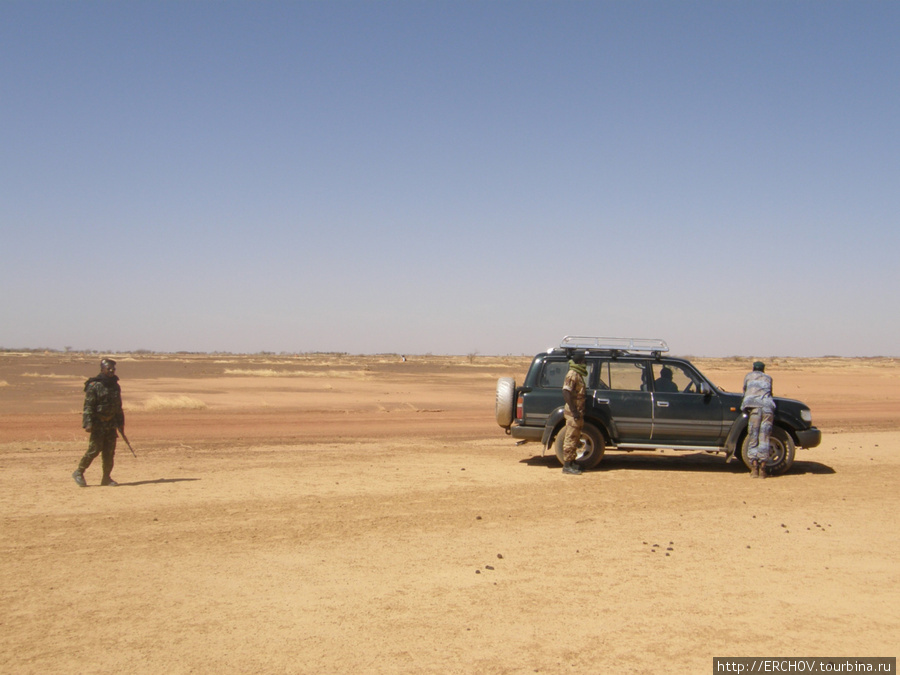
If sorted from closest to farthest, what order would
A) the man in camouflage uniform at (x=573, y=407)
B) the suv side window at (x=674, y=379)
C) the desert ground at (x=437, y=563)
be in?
the desert ground at (x=437, y=563), the man in camouflage uniform at (x=573, y=407), the suv side window at (x=674, y=379)

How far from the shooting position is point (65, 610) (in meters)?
5.91

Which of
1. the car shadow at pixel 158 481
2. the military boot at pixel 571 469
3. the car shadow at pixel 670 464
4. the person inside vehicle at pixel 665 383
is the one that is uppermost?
the person inside vehicle at pixel 665 383

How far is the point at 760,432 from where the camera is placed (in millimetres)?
12047

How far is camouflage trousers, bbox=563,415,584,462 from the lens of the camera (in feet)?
40.2

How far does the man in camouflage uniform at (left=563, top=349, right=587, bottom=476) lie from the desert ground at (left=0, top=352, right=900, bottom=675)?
372 millimetres

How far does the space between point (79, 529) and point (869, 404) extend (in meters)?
30.7

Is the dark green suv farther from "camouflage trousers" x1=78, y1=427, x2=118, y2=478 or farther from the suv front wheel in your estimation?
"camouflage trousers" x1=78, y1=427, x2=118, y2=478

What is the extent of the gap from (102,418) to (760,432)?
1001 centimetres

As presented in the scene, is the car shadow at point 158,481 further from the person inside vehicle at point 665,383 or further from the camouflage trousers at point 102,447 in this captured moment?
the person inside vehicle at point 665,383

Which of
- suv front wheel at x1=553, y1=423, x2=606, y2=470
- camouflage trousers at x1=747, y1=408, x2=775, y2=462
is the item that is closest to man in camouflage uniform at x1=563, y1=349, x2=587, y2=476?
suv front wheel at x1=553, y1=423, x2=606, y2=470

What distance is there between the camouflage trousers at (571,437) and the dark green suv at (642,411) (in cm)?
26

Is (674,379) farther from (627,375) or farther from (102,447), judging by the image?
(102,447)

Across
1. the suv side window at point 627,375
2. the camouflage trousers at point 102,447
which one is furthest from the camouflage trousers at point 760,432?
the camouflage trousers at point 102,447

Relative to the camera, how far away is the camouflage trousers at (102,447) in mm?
10920
